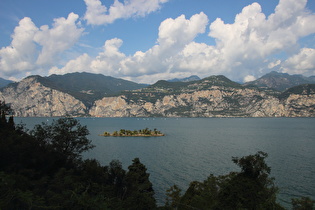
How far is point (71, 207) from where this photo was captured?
54.6 ft

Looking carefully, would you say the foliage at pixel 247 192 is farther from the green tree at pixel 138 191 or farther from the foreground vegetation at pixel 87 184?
the green tree at pixel 138 191

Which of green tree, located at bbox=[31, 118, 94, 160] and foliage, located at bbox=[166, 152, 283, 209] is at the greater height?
green tree, located at bbox=[31, 118, 94, 160]

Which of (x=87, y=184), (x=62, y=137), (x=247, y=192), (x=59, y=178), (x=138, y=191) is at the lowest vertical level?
(x=138, y=191)

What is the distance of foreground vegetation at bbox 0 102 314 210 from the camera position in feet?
57.4

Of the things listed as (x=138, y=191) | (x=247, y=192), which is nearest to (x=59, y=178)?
(x=138, y=191)

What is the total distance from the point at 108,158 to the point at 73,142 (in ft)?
121

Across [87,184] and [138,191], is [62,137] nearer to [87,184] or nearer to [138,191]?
[87,184]

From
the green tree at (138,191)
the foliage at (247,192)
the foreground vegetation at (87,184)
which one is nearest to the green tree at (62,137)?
the foreground vegetation at (87,184)

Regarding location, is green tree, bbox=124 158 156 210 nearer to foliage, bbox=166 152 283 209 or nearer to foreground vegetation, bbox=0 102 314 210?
foreground vegetation, bbox=0 102 314 210

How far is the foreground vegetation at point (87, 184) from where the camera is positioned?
17.5 metres

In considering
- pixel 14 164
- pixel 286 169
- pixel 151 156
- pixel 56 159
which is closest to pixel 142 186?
pixel 56 159

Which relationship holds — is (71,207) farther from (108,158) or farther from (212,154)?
(212,154)

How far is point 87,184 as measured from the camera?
1233 inches

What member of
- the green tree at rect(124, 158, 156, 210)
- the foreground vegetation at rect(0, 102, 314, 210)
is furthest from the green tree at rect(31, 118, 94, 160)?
the green tree at rect(124, 158, 156, 210)
